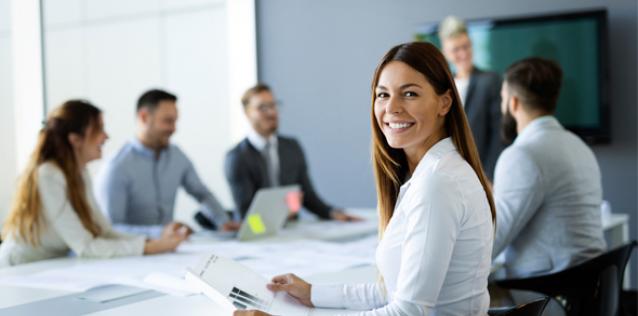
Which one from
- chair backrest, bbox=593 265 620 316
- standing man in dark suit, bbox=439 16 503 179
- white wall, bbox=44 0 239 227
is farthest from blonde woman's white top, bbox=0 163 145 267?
standing man in dark suit, bbox=439 16 503 179

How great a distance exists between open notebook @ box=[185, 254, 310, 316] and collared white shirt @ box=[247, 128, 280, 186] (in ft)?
8.58

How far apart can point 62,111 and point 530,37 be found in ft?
11.4

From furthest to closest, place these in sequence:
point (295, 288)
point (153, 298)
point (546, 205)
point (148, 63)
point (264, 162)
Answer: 1. point (148, 63)
2. point (264, 162)
3. point (546, 205)
4. point (153, 298)
5. point (295, 288)

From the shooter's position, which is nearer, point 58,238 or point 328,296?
point 328,296

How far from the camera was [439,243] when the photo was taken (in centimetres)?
171

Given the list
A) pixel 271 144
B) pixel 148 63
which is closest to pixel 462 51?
pixel 271 144

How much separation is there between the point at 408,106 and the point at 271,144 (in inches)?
117

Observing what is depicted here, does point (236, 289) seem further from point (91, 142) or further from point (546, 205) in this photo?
point (91, 142)

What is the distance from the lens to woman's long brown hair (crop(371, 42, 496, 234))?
1934 millimetres

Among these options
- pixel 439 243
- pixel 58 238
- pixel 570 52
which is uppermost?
pixel 570 52

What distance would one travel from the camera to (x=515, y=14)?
5.85 meters

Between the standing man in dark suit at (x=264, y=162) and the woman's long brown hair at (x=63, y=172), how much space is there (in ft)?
4.26

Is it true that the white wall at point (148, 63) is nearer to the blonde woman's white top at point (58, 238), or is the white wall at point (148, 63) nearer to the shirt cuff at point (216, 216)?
the shirt cuff at point (216, 216)

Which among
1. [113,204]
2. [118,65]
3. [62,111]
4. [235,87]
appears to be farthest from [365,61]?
[62,111]
